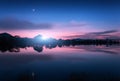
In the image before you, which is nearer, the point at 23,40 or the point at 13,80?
the point at 13,80

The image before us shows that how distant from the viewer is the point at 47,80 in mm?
22953

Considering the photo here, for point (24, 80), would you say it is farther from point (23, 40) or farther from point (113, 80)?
point (23, 40)

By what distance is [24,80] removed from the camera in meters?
20.5

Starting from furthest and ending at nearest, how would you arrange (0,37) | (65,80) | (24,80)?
(0,37), (65,80), (24,80)

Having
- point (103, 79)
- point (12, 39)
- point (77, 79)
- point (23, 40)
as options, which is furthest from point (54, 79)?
point (23, 40)

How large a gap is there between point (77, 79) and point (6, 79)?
777 cm

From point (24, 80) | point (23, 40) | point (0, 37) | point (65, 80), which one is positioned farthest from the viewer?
point (23, 40)

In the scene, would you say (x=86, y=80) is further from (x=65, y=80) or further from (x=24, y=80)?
(x=24, y=80)

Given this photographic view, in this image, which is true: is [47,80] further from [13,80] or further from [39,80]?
[13,80]

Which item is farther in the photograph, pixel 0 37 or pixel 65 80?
pixel 0 37

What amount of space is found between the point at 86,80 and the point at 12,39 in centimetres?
12574

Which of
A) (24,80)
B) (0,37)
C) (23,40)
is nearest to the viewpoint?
(24,80)

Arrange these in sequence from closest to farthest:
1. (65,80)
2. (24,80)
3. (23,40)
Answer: (24,80) < (65,80) < (23,40)

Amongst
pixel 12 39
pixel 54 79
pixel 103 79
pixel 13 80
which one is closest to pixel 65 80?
pixel 54 79
